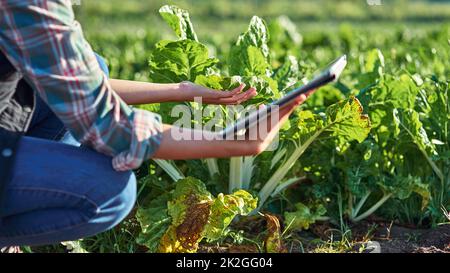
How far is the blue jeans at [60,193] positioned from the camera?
2.61 m

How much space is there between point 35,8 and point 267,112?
2.31ft

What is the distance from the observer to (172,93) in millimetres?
3229

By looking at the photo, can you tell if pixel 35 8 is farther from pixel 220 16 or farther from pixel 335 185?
pixel 220 16

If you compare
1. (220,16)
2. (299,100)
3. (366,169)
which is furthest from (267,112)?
(220,16)

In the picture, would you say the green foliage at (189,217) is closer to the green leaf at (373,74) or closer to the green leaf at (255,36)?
the green leaf at (255,36)

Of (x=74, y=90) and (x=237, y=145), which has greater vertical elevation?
(x=74, y=90)

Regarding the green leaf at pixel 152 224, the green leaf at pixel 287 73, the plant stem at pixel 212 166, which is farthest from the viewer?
the green leaf at pixel 287 73

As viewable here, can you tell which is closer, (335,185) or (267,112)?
(267,112)

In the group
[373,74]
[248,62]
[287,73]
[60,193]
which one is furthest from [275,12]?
[60,193]

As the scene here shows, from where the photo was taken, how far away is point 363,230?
3682mm

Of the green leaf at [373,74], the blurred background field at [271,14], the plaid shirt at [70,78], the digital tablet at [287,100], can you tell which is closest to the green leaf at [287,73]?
the green leaf at [373,74]

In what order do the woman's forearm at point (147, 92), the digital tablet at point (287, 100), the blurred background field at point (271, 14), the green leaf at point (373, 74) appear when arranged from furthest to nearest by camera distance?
the blurred background field at point (271, 14), the green leaf at point (373, 74), the woman's forearm at point (147, 92), the digital tablet at point (287, 100)

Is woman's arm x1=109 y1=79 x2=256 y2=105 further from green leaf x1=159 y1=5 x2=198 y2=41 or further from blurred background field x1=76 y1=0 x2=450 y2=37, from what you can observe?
blurred background field x1=76 y1=0 x2=450 y2=37

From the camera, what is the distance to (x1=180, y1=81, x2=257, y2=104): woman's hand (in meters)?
3.22
